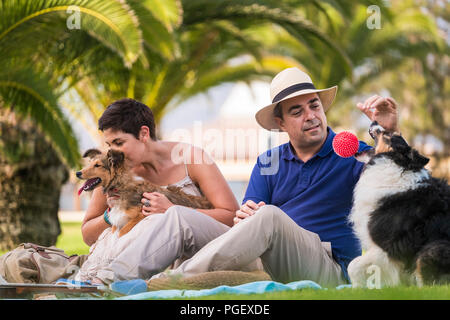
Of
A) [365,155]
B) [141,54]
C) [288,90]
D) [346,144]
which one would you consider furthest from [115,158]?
[141,54]

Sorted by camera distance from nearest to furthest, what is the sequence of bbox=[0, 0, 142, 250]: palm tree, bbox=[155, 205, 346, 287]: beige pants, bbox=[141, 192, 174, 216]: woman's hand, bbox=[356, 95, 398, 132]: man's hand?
bbox=[155, 205, 346, 287]: beige pants → bbox=[356, 95, 398, 132]: man's hand → bbox=[141, 192, 174, 216]: woman's hand → bbox=[0, 0, 142, 250]: palm tree

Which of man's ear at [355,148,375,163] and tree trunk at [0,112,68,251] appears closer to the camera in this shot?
man's ear at [355,148,375,163]

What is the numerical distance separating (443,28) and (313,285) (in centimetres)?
2085

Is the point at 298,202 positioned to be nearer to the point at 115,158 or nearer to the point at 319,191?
the point at 319,191

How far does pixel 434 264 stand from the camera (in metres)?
3.37

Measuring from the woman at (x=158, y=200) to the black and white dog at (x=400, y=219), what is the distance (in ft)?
3.60

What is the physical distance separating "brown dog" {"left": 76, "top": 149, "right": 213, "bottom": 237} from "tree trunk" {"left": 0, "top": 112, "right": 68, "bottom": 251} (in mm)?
6775

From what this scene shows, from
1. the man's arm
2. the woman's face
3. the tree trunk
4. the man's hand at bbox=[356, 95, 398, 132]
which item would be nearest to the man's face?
the man's arm

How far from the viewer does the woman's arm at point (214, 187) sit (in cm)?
467

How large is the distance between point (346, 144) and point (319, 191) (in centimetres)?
53

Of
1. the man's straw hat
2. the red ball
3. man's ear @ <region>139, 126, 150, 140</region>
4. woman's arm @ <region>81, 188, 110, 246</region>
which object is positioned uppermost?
the man's straw hat

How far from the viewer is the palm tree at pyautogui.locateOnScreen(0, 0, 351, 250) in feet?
27.4

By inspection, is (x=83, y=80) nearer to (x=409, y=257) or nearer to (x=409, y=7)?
(x=409, y=257)

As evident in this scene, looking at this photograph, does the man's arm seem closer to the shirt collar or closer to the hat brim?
the shirt collar
